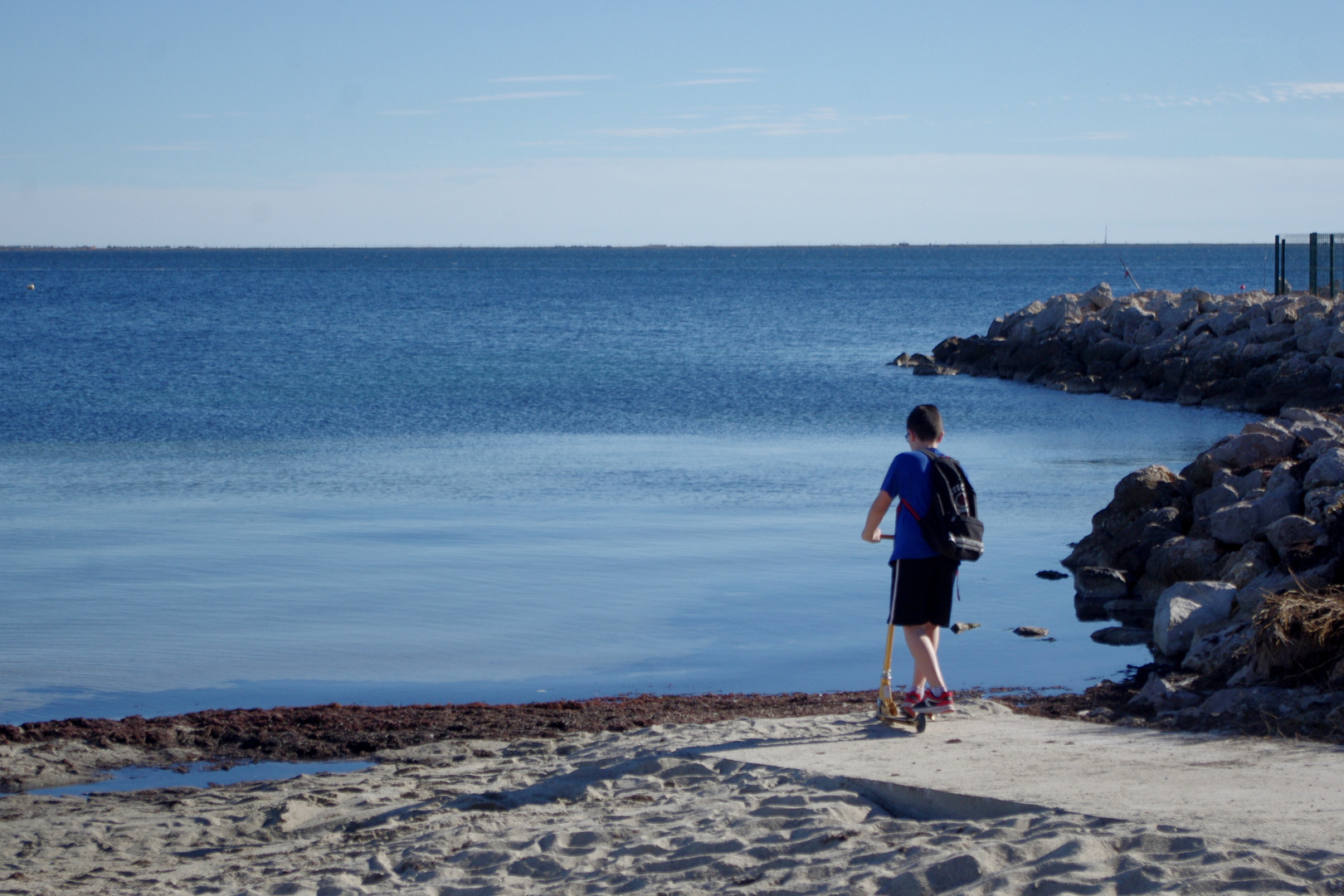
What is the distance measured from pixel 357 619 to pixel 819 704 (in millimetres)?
4256

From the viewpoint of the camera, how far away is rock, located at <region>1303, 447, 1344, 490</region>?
993cm

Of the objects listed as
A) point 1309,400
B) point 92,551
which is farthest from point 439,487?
point 1309,400

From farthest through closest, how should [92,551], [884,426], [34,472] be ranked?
[884,426] → [34,472] → [92,551]

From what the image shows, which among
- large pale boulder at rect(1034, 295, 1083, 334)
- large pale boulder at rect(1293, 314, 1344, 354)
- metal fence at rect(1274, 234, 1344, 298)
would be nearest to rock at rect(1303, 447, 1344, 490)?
large pale boulder at rect(1293, 314, 1344, 354)

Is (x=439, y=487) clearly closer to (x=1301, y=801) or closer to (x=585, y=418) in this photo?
(x=585, y=418)

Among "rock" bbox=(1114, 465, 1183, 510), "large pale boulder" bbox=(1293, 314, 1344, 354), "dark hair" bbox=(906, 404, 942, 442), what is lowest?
"rock" bbox=(1114, 465, 1183, 510)

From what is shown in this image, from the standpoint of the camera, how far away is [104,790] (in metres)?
6.49

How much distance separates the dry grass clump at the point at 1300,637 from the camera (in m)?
6.98

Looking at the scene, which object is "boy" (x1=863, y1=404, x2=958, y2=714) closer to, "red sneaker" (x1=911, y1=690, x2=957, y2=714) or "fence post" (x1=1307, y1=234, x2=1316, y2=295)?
"red sneaker" (x1=911, y1=690, x2=957, y2=714)

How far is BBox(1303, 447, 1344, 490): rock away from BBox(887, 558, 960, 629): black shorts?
520 centimetres

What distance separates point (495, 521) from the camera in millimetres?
14781

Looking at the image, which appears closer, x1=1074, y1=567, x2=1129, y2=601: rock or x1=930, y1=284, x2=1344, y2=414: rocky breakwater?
x1=1074, y1=567, x2=1129, y2=601: rock

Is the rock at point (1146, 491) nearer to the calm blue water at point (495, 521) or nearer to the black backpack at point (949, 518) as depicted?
the calm blue water at point (495, 521)

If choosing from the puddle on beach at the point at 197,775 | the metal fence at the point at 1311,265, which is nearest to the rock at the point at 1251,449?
the puddle on beach at the point at 197,775
